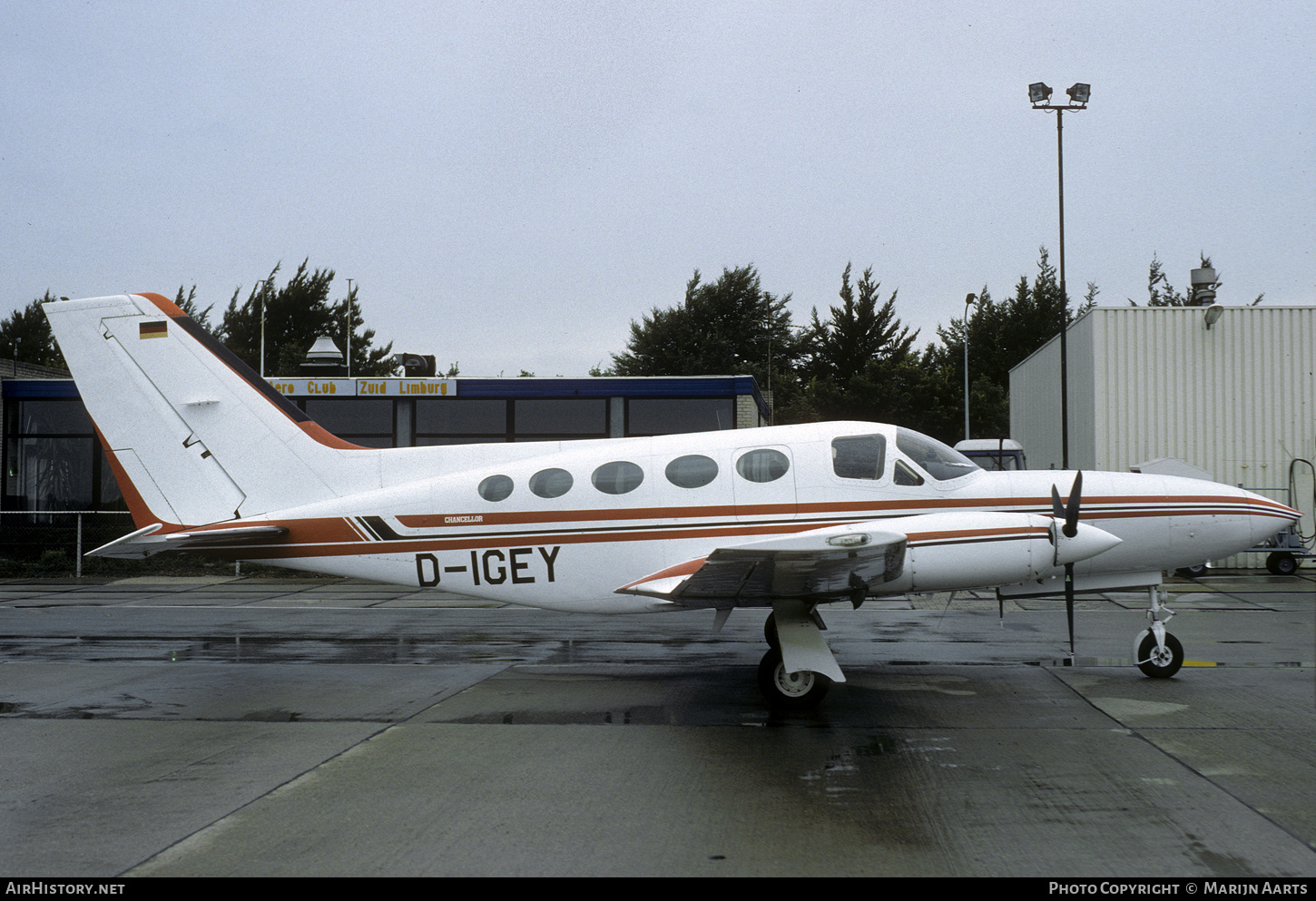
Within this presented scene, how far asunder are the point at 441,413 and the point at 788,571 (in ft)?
56.0

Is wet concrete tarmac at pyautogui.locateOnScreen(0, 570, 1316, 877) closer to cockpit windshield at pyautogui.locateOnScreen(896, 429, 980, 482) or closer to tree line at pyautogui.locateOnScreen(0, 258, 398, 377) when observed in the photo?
cockpit windshield at pyautogui.locateOnScreen(896, 429, 980, 482)

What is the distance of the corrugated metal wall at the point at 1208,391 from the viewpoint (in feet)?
70.3

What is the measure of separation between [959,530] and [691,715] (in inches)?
111

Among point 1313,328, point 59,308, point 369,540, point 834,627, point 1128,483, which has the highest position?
point 1313,328

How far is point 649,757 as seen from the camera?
6781mm

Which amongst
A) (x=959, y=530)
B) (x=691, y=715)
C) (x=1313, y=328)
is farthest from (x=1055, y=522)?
(x=1313, y=328)

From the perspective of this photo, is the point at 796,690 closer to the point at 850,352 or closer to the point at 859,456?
the point at 859,456

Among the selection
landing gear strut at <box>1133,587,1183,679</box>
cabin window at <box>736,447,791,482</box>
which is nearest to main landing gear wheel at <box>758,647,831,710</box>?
cabin window at <box>736,447,791,482</box>

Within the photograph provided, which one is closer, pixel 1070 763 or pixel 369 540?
pixel 1070 763

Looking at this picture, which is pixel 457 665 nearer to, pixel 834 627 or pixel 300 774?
pixel 300 774

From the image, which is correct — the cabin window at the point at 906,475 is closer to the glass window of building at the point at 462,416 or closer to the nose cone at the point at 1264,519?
the nose cone at the point at 1264,519

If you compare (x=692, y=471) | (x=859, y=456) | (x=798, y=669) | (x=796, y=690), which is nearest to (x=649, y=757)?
(x=798, y=669)

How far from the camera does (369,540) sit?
9750 millimetres

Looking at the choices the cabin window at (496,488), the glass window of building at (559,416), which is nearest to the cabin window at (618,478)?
the cabin window at (496,488)
